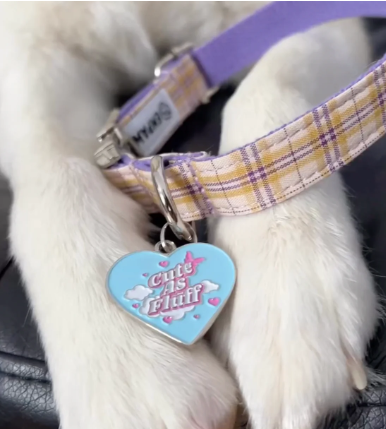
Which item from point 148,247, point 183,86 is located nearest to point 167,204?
point 148,247

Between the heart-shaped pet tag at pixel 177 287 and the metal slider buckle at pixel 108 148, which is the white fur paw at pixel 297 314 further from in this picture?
the metal slider buckle at pixel 108 148

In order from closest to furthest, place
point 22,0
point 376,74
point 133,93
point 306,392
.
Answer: point 306,392 → point 376,74 → point 22,0 → point 133,93

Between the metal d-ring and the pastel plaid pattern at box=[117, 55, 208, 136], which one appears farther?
the pastel plaid pattern at box=[117, 55, 208, 136]

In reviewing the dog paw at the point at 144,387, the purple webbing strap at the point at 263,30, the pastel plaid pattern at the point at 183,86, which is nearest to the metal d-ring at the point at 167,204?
the dog paw at the point at 144,387

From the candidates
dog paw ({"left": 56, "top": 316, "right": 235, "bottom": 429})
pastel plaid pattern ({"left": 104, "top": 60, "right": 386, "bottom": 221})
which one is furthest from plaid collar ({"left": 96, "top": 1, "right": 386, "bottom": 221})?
dog paw ({"left": 56, "top": 316, "right": 235, "bottom": 429})

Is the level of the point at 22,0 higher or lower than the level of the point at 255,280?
higher

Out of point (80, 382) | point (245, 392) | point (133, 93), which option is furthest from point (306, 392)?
point (133, 93)

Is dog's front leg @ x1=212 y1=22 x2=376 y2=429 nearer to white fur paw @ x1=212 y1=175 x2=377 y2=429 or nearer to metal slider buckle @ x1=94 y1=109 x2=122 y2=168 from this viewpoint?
white fur paw @ x1=212 y1=175 x2=377 y2=429

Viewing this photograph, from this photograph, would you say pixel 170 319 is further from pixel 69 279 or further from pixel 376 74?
pixel 376 74
